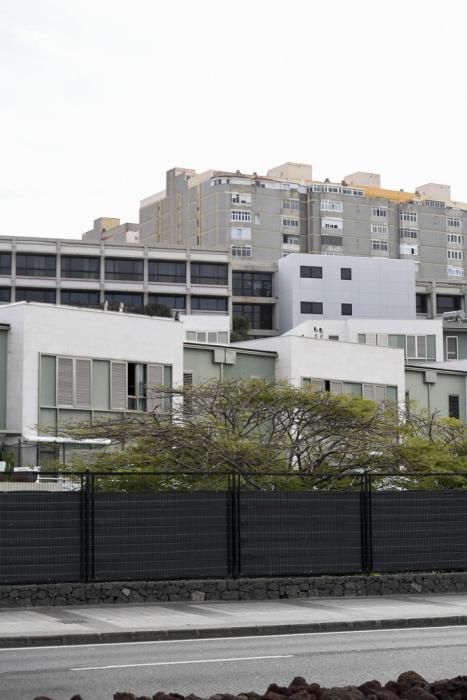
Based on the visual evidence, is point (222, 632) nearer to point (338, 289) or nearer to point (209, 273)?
point (209, 273)

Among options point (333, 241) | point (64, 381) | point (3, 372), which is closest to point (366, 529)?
point (64, 381)

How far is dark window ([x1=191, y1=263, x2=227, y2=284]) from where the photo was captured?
384 feet

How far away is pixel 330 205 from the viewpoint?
477 ft

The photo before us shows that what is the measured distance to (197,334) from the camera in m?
95.9

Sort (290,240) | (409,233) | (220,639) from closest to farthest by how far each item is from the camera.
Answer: (220,639)
(290,240)
(409,233)

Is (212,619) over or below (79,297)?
below

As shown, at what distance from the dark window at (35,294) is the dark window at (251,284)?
66.4ft

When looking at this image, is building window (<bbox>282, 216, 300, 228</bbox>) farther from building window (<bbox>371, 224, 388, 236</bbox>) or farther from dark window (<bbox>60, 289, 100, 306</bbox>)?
dark window (<bbox>60, 289, 100, 306</bbox>)

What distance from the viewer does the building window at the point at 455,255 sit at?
156 metres

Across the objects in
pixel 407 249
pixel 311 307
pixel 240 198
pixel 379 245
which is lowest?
pixel 311 307

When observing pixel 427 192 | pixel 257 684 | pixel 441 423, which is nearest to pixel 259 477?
pixel 257 684

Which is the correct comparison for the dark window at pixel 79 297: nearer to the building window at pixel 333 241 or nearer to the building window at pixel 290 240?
the building window at pixel 290 240

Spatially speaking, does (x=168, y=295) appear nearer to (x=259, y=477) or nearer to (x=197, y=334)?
(x=197, y=334)

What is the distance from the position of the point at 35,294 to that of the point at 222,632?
3822 inches
